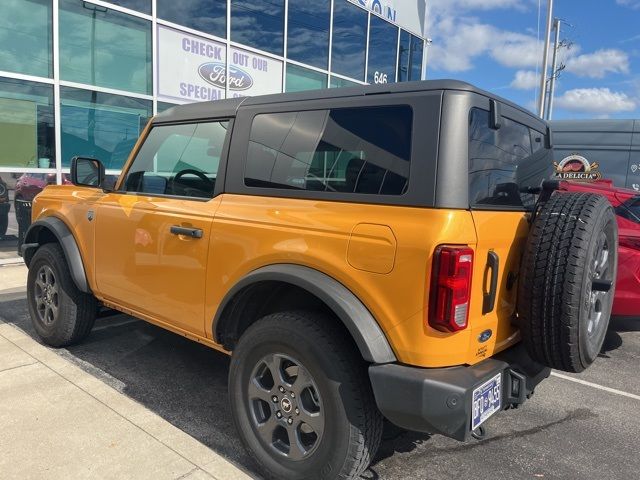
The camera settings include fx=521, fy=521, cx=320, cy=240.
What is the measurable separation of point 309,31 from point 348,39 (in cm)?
132

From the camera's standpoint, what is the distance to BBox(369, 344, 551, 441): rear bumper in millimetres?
2041

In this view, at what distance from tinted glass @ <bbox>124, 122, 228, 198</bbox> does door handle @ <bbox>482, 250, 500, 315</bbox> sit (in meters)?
1.58

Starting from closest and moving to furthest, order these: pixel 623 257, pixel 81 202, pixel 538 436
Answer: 1. pixel 538 436
2. pixel 81 202
3. pixel 623 257

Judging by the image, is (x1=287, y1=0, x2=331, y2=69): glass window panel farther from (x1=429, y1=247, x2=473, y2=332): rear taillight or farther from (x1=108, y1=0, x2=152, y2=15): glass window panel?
(x1=429, y1=247, x2=473, y2=332): rear taillight

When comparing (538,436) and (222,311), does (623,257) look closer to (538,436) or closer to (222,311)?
(538,436)

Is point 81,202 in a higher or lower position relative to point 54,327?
higher

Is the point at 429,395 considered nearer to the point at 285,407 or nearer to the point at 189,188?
the point at 285,407

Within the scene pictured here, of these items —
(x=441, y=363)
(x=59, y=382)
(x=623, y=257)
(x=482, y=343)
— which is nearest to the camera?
(x=441, y=363)

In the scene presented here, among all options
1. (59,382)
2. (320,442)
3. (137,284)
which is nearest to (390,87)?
(320,442)

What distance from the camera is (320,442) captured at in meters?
2.32

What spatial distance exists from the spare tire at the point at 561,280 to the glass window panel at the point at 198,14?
8829 millimetres

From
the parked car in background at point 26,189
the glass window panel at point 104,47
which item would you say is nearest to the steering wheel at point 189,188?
the parked car in background at point 26,189

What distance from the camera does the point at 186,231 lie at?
2.93 metres

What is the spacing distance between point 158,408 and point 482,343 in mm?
2092
